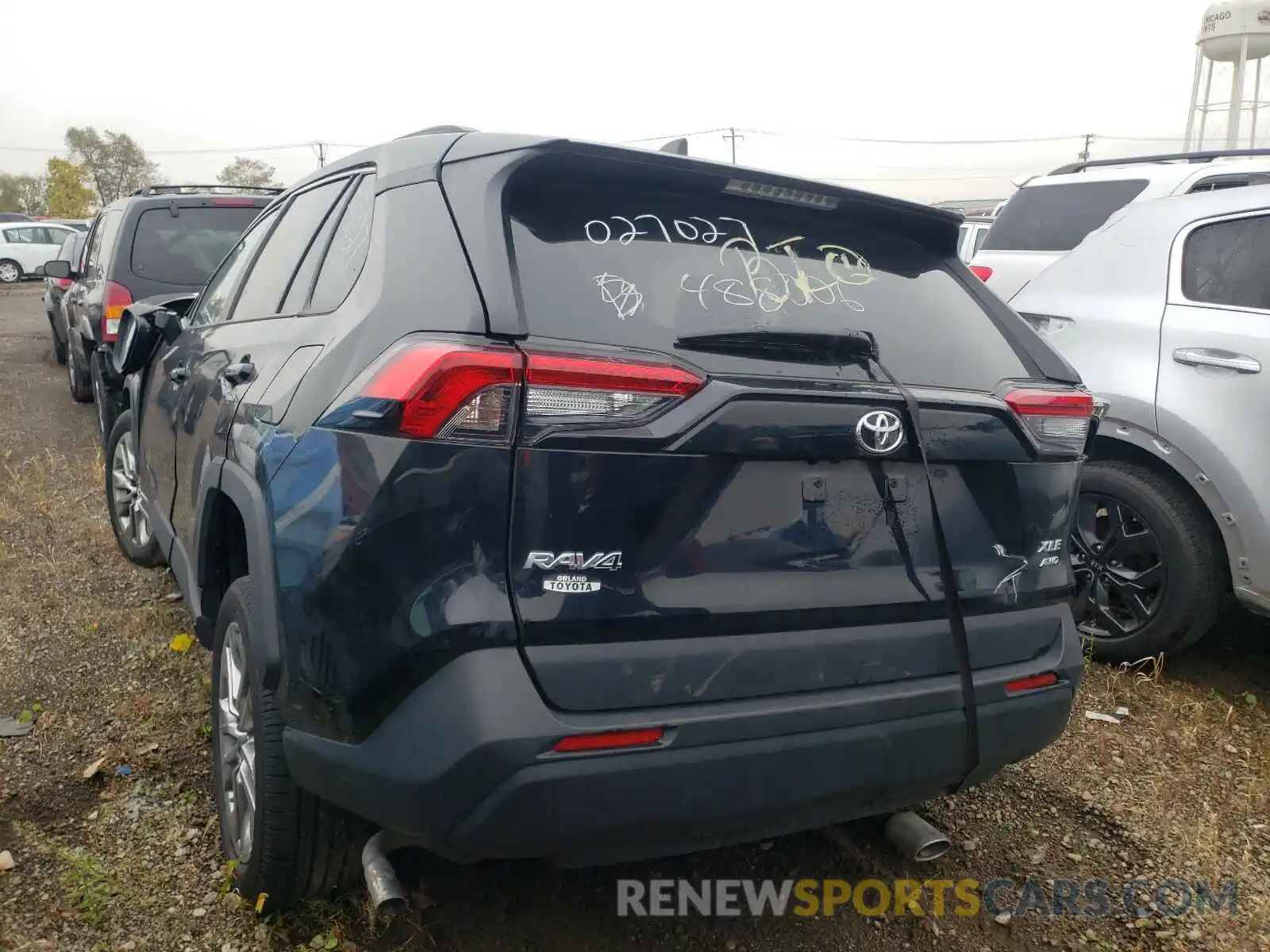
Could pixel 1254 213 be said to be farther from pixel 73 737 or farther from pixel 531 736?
pixel 73 737

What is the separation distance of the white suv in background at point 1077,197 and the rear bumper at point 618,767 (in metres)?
3.97

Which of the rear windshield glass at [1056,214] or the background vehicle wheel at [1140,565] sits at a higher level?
the rear windshield glass at [1056,214]

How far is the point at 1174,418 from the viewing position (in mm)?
3738

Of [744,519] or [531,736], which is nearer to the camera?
[531,736]

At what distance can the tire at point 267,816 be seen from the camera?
2146 millimetres

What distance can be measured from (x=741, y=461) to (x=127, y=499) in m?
3.95

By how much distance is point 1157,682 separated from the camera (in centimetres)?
389

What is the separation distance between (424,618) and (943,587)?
43.1 inches

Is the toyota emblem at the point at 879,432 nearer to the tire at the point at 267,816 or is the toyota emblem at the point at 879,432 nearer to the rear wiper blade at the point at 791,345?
the rear wiper blade at the point at 791,345

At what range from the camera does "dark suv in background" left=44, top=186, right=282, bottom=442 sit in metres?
6.90

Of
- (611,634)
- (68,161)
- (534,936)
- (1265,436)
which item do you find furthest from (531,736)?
(68,161)

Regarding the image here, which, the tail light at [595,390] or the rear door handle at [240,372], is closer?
the tail light at [595,390]

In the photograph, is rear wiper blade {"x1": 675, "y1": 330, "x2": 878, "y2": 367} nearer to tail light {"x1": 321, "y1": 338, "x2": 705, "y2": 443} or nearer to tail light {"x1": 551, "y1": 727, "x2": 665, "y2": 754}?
tail light {"x1": 321, "y1": 338, "x2": 705, "y2": 443}

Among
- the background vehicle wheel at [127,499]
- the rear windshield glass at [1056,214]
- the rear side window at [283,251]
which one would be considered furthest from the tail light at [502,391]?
the rear windshield glass at [1056,214]
